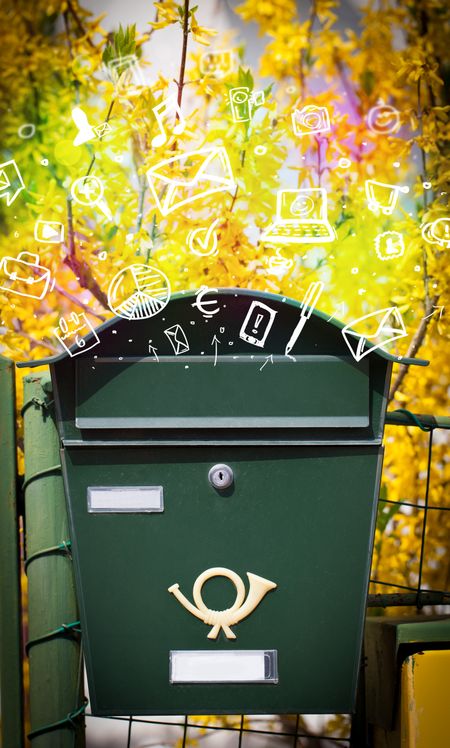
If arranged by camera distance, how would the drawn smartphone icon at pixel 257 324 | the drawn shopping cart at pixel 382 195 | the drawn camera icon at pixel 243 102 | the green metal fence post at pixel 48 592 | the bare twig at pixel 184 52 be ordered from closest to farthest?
1. the drawn smartphone icon at pixel 257 324
2. the green metal fence post at pixel 48 592
3. the bare twig at pixel 184 52
4. the drawn camera icon at pixel 243 102
5. the drawn shopping cart at pixel 382 195

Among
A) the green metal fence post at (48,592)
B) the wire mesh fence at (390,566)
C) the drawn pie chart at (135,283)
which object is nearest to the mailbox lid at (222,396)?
the green metal fence post at (48,592)

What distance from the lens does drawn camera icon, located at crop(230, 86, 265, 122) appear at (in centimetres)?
271

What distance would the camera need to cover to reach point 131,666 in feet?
5.49

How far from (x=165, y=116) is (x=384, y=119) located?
0.88 m

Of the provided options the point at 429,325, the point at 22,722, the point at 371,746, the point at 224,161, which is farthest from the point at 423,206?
the point at 22,722

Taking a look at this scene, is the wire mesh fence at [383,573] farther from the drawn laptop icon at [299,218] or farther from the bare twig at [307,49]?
the bare twig at [307,49]

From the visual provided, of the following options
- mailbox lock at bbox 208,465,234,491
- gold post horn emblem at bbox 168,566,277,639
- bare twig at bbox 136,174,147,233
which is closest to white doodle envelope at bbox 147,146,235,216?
bare twig at bbox 136,174,147,233

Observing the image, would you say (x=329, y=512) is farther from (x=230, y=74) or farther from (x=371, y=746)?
(x=230, y=74)

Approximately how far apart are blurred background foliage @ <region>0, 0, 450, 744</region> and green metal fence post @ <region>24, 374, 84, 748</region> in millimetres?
845

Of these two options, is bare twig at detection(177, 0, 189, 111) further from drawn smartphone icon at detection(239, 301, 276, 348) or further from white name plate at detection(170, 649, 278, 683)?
white name plate at detection(170, 649, 278, 683)

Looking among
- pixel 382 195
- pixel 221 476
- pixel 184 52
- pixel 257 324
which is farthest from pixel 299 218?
pixel 221 476

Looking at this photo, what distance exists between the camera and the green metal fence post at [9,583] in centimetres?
A: 188

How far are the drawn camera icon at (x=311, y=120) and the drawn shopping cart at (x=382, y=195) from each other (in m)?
0.27

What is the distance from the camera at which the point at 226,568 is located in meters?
1.66
